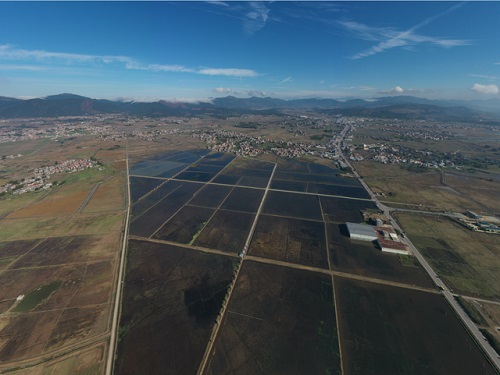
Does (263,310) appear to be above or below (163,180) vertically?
below

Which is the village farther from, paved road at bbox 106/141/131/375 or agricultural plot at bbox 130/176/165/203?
paved road at bbox 106/141/131/375

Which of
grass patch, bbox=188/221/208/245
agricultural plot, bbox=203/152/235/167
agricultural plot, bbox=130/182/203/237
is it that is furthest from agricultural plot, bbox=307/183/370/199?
agricultural plot, bbox=203/152/235/167

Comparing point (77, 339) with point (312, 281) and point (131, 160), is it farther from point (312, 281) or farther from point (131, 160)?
point (131, 160)

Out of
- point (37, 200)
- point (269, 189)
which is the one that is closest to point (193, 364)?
point (269, 189)

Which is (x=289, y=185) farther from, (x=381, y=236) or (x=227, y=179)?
(x=381, y=236)

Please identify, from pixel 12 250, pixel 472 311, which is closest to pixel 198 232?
pixel 12 250
